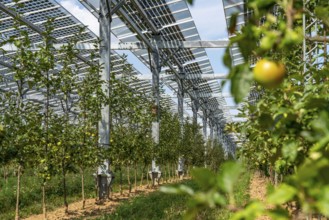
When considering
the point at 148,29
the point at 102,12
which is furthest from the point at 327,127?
the point at 148,29

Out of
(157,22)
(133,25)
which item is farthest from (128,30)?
(133,25)

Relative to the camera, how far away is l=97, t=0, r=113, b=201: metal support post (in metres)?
8.67

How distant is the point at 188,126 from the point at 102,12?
411 inches

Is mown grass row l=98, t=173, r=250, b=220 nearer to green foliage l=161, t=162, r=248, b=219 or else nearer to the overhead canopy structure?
the overhead canopy structure

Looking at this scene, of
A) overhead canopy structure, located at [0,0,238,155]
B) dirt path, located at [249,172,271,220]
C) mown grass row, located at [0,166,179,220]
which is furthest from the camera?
overhead canopy structure, located at [0,0,238,155]

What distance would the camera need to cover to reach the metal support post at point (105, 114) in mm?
8672

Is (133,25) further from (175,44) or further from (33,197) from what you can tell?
(33,197)

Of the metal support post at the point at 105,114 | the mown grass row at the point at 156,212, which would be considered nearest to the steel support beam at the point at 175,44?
the metal support post at the point at 105,114

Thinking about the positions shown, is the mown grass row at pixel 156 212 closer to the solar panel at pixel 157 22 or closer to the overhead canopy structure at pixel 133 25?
the overhead canopy structure at pixel 133 25

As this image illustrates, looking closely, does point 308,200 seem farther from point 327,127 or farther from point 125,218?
point 125,218

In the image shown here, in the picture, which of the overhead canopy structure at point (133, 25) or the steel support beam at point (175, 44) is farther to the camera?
the steel support beam at point (175, 44)

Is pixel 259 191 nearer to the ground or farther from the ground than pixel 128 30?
nearer to the ground

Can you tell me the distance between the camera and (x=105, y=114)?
877cm

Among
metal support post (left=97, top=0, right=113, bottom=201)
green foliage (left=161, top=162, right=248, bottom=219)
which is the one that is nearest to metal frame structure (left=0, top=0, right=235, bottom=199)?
metal support post (left=97, top=0, right=113, bottom=201)
